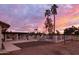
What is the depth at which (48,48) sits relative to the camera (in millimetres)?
2422

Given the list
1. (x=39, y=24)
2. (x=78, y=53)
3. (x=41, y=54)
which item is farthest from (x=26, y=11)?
(x=78, y=53)

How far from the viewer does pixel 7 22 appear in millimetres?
2398

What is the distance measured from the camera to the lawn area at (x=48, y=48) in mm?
2408

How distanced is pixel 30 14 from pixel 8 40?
425 mm

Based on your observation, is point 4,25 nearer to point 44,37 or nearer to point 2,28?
point 2,28

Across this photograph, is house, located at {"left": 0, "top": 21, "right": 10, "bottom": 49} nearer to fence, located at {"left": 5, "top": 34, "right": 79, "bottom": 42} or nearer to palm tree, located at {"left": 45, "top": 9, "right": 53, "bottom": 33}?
fence, located at {"left": 5, "top": 34, "right": 79, "bottom": 42}

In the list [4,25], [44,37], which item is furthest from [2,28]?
[44,37]

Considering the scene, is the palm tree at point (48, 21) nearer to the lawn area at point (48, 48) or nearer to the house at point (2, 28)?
the lawn area at point (48, 48)

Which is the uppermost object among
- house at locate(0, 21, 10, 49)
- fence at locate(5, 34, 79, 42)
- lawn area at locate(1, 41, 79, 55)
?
house at locate(0, 21, 10, 49)

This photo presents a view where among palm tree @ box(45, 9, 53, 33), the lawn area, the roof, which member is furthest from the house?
palm tree @ box(45, 9, 53, 33)

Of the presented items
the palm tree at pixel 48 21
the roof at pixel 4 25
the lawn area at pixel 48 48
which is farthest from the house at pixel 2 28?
the palm tree at pixel 48 21

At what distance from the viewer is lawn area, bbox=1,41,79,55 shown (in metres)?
2.41

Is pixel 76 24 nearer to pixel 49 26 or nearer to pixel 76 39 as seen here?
pixel 76 39
